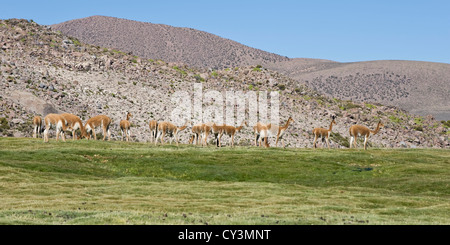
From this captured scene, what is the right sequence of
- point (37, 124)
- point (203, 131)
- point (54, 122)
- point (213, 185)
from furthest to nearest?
point (203, 131)
point (37, 124)
point (54, 122)
point (213, 185)

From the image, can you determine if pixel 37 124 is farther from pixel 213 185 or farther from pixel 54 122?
pixel 213 185

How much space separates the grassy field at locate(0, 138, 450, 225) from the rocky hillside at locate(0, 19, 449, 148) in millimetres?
35619

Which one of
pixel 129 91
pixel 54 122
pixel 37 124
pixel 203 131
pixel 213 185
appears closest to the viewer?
pixel 213 185

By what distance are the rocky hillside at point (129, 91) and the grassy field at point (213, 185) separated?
3562 cm

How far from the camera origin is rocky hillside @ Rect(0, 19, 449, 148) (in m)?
96.8

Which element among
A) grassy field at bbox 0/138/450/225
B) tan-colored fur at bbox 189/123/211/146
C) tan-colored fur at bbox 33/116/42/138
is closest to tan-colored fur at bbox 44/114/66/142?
grassy field at bbox 0/138/450/225

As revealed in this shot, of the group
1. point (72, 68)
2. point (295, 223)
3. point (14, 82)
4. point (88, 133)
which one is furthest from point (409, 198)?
point (72, 68)

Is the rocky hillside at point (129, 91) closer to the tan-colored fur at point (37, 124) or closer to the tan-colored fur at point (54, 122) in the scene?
the tan-colored fur at point (37, 124)

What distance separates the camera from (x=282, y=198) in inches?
1316

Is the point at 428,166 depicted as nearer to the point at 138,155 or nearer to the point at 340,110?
the point at 138,155

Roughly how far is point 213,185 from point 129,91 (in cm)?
7765

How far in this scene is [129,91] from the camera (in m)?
114

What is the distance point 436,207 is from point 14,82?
87.1m

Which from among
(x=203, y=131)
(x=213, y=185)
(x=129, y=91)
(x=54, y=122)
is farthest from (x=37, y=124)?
(x=129, y=91)
